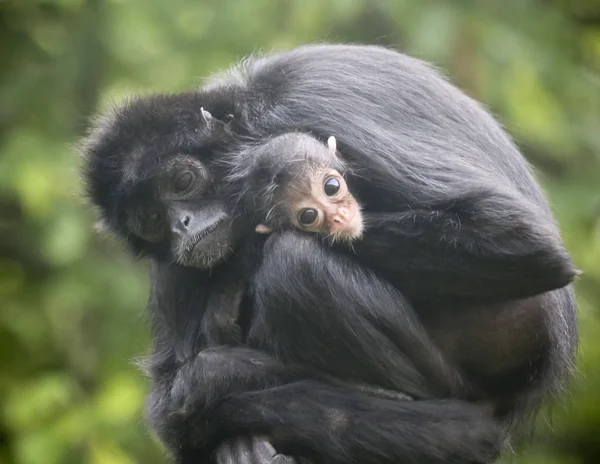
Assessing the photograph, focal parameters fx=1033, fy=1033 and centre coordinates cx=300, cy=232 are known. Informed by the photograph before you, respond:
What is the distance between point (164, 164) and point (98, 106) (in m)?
2.57

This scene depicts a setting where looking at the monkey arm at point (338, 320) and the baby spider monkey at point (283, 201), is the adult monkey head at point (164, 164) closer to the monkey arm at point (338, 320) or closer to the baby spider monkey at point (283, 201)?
the baby spider monkey at point (283, 201)

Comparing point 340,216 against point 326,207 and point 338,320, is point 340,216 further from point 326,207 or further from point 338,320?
point 338,320

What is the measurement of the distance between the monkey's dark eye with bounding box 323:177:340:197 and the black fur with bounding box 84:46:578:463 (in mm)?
181

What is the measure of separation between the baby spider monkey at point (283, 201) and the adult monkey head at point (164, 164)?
161 millimetres

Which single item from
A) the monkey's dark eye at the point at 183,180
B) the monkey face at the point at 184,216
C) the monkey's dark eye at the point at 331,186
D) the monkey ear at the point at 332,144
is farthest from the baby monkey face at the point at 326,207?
the monkey's dark eye at the point at 183,180

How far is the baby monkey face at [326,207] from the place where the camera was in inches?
137

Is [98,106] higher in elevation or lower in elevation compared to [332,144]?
lower

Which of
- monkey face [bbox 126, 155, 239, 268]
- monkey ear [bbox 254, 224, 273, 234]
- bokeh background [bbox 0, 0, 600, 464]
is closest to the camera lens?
monkey ear [bbox 254, 224, 273, 234]

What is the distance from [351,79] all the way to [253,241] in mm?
770

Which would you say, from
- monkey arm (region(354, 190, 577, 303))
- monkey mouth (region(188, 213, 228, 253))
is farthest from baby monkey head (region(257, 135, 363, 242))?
monkey mouth (region(188, 213, 228, 253))

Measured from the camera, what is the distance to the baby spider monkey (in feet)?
11.5

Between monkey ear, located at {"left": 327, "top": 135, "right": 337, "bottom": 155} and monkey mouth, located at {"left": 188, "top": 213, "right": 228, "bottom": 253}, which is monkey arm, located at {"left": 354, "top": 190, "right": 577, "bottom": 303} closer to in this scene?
monkey ear, located at {"left": 327, "top": 135, "right": 337, "bottom": 155}

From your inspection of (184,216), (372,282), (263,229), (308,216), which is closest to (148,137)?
(184,216)

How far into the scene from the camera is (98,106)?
628 centimetres
